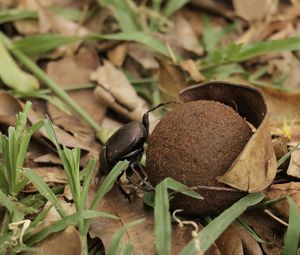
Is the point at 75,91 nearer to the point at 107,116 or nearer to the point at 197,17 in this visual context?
the point at 107,116

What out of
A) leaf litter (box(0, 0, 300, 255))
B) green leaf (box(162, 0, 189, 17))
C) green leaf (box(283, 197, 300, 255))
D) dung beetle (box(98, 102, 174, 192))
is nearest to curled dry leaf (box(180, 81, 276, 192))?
leaf litter (box(0, 0, 300, 255))

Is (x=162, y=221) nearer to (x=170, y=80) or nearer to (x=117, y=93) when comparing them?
(x=117, y=93)

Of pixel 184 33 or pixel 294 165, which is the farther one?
pixel 184 33

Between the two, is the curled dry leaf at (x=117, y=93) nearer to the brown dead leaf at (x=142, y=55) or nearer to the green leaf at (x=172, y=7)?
the brown dead leaf at (x=142, y=55)

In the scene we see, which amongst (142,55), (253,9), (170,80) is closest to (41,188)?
(170,80)

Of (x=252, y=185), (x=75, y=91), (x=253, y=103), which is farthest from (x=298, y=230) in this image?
(x=75, y=91)

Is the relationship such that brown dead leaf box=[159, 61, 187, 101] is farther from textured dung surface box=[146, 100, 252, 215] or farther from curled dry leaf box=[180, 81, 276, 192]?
textured dung surface box=[146, 100, 252, 215]
